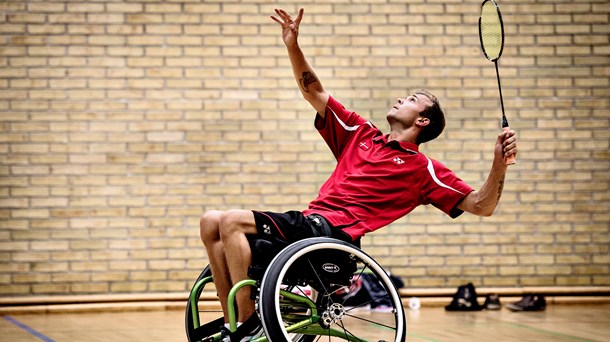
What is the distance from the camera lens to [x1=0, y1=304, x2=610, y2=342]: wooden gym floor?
183 inches

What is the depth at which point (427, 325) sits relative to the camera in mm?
5215

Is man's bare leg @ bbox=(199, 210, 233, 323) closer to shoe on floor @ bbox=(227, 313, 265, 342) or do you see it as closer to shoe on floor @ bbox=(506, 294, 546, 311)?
shoe on floor @ bbox=(227, 313, 265, 342)

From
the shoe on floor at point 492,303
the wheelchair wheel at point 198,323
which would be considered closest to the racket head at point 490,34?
the wheelchair wheel at point 198,323

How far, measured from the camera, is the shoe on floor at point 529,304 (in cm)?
606

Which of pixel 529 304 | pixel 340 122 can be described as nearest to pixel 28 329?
pixel 340 122

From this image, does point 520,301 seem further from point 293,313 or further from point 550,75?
point 293,313

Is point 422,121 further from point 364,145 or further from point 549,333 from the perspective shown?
point 549,333

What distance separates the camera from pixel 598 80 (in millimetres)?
6605

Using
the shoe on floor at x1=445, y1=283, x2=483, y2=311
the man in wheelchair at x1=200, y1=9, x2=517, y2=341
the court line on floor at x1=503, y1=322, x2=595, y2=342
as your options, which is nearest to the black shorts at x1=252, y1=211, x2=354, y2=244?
the man in wheelchair at x1=200, y1=9, x2=517, y2=341

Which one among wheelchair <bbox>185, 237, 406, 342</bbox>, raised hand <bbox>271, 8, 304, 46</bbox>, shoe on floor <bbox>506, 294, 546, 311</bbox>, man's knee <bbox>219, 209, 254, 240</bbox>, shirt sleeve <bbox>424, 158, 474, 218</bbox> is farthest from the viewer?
shoe on floor <bbox>506, 294, 546, 311</bbox>

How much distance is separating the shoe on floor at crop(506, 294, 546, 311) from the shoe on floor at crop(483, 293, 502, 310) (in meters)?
0.08

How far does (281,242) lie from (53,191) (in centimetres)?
370

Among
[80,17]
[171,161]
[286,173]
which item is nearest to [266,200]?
[286,173]

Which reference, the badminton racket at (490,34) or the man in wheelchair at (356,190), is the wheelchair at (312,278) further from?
the badminton racket at (490,34)
